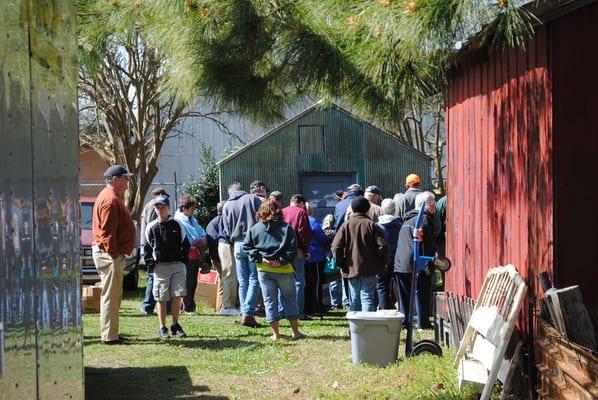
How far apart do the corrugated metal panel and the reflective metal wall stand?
734 inches

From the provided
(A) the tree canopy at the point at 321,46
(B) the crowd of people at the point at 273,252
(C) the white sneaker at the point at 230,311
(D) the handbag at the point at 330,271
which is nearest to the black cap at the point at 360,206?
(B) the crowd of people at the point at 273,252

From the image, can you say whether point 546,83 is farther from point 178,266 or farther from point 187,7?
point 178,266

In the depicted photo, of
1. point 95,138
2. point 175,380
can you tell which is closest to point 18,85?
point 175,380

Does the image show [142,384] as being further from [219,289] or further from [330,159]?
[330,159]

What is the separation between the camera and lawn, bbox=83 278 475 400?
27.9ft

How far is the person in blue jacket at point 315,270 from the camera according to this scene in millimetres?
14469

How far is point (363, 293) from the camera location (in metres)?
11.3

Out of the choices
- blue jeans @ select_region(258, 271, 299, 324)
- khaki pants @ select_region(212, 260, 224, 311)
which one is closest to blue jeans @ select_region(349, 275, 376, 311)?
blue jeans @ select_region(258, 271, 299, 324)

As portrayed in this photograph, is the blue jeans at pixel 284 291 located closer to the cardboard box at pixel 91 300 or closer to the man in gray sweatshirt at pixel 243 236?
the man in gray sweatshirt at pixel 243 236

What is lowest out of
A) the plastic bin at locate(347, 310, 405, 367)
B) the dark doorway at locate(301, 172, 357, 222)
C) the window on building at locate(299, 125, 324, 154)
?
the plastic bin at locate(347, 310, 405, 367)

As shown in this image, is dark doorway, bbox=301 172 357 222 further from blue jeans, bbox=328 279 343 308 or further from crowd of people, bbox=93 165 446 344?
crowd of people, bbox=93 165 446 344

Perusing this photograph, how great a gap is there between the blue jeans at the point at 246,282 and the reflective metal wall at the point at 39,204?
7249 mm

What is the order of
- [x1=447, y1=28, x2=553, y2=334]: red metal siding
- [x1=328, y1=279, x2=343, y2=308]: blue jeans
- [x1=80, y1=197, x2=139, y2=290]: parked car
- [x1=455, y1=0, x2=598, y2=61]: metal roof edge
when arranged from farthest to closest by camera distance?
[x1=80, y1=197, x2=139, y2=290]: parked car, [x1=328, y1=279, x2=343, y2=308]: blue jeans, [x1=447, y1=28, x2=553, y2=334]: red metal siding, [x1=455, y1=0, x2=598, y2=61]: metal roof edge

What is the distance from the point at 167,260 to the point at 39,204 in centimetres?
697
